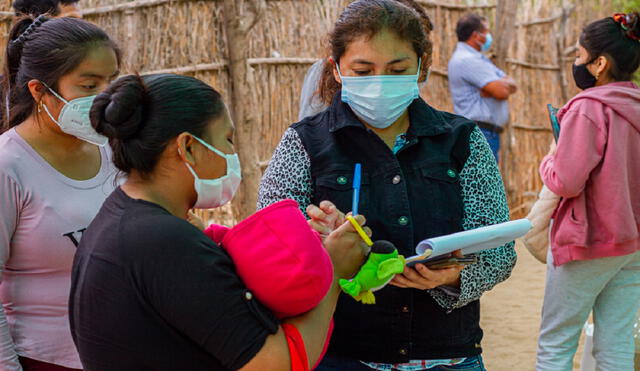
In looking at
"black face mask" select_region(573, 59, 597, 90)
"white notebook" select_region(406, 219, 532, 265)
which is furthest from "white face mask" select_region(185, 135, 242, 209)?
"black face mask" select_region(573, 59, 597, 90)

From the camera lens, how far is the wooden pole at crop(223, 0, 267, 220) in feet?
22.0

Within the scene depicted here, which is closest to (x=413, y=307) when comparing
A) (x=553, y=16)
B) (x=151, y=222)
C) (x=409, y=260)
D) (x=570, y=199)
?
(x=409, y=260)

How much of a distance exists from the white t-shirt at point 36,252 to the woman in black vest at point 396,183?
64cm

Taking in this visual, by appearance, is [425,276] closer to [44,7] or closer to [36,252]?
[36,252]

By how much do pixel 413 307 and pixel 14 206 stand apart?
3.95ft

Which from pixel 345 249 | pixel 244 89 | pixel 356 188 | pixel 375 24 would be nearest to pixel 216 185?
pixel 345 249

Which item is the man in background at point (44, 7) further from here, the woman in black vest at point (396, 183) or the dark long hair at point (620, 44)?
the dark long hair at point (620, 44)

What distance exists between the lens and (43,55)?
2342 millimetres

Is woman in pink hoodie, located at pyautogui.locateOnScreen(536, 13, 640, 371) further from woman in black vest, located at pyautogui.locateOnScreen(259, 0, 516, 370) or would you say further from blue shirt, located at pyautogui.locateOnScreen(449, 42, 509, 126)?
blue shirt, located at pyautogui.locateOnScreen(449, 42, 509, 126)

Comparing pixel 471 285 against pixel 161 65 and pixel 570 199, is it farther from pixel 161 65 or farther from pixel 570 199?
pixel 161 65

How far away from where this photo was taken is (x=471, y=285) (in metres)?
2.01

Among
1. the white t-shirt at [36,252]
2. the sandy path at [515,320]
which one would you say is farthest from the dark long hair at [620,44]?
the white t-shirt at [36,252]

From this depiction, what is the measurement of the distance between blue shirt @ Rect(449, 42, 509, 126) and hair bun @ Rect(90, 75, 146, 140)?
5.59 metres

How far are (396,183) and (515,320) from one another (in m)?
4.37
